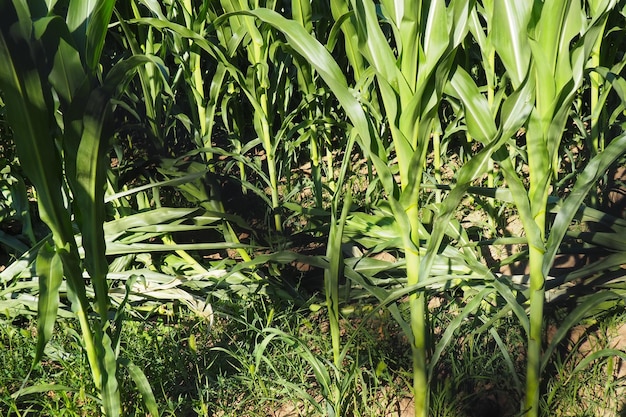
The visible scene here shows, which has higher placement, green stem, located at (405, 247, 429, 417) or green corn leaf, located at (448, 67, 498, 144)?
green corn leaf, located at (448, 67, 498, 144)

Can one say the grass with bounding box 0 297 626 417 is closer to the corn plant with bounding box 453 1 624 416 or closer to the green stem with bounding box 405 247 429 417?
the green stem with bounding box 405 247 429 417

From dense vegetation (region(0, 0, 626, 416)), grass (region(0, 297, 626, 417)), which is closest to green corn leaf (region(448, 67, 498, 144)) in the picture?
dense vegetation (region(0, 0, 626, 416))

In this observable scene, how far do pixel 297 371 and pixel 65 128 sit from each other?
3.14 ft

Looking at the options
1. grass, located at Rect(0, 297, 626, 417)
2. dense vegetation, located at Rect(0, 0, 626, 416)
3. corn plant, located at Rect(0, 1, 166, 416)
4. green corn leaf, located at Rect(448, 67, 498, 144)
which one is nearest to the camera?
corn plant, located at Rect(0, 1, 166, 416)

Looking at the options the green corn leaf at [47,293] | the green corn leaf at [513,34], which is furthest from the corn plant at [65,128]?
the green corn leaf at [513,34]

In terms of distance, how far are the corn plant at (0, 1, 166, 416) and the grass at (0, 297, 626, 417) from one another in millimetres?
279

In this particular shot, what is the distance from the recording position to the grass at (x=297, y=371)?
1818 millimetres

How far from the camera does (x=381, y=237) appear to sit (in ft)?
7.60

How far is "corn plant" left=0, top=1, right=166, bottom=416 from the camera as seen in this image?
1340mm

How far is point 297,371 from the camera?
1959 millimetres

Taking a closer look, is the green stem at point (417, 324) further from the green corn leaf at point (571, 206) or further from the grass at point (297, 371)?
the green corn leaf at point (571, 206)

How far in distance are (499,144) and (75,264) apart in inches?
38.6

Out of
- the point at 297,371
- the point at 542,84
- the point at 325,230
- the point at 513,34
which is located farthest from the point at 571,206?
the point at 325,230

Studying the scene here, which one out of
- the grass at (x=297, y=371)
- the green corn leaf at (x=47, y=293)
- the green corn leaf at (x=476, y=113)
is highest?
the green corn leaf at (x=476, y=113)
